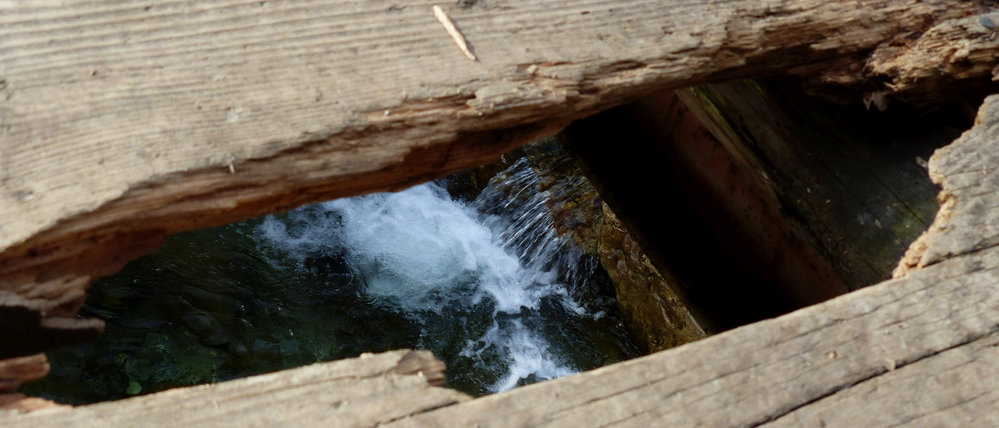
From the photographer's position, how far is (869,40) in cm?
179

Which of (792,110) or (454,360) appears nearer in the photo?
(792,110)

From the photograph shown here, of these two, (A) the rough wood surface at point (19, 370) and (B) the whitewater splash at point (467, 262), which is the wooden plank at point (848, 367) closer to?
(A) the rough wood surface at point (19, 370)

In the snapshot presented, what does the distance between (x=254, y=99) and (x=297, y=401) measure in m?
0.51

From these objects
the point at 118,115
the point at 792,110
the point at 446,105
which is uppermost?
the point at 118,115

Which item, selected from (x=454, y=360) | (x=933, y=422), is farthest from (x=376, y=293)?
(x=933, y=422)

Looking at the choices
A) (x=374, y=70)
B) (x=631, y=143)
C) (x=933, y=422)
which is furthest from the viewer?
(x=631, y=143)

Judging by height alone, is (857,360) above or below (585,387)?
below

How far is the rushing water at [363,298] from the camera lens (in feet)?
12.9

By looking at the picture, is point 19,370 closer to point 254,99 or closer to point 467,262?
point 254,99

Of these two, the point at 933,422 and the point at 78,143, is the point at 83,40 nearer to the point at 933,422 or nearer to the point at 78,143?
the point at 78,143

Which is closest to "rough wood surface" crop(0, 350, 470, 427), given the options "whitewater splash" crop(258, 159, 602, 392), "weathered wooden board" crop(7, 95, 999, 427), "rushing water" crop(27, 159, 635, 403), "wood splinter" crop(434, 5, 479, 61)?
"weathered wooden board" crop(7, 95, 999, 427)

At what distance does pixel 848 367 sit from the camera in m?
1.34

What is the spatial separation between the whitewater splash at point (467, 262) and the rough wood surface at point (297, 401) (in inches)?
135

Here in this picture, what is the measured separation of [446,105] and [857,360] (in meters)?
0.81
